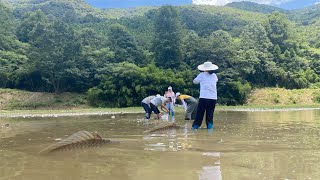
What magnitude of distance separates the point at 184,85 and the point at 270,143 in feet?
104

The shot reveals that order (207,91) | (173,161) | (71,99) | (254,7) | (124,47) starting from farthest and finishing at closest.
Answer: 1. (254,7)
2. (124,47)
3. (71,99)
4. (207,91)
5. (173,161)

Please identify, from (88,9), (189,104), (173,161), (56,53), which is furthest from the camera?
(88,9)

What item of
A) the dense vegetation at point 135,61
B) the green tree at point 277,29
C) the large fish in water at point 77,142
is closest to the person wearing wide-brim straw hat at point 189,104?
the large fish in water at point 77,142

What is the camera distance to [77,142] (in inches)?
230

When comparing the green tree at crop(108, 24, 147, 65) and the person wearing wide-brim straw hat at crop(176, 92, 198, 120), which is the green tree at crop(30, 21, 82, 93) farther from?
the person wearing wide-brim straw hat at crop(176, 92, 198, 120)

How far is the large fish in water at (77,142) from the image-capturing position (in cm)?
549

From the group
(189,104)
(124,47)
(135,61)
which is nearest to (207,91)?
(189,104)

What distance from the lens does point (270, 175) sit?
12.0 ft

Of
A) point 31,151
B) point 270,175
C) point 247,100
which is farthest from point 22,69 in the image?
point 270,175

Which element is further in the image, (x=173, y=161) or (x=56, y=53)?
(x=56, y=53)

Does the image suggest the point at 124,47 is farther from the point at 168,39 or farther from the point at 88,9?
the point at 88,9

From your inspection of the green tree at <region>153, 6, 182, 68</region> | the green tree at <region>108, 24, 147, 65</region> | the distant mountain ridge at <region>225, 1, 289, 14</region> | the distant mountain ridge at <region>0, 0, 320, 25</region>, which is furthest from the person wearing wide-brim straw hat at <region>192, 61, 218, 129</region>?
the distant mountain ridge at <region>225, 1, 289, 14</region>

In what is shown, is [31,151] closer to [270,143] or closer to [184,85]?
[270,143]

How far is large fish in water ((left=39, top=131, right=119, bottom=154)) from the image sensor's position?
549 cm
